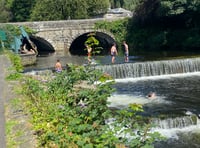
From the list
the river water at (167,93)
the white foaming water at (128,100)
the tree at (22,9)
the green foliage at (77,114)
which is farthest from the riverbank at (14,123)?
the tree at (22,9)

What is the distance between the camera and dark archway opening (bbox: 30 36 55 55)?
43594mm

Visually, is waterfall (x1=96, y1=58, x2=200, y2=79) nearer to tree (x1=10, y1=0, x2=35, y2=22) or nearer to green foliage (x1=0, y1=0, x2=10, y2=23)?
tree (x1=10, y1=0, x2=35, y2=22)

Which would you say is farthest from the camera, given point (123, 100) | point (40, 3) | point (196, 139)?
point (40, 3)

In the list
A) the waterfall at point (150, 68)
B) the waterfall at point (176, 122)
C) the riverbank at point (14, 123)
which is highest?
the riverbank at point (14, 123)

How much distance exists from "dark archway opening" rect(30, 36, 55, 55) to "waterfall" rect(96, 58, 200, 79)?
1866 cm

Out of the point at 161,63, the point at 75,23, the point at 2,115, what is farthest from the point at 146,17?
the point at 2,115

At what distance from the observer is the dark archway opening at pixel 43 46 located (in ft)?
143

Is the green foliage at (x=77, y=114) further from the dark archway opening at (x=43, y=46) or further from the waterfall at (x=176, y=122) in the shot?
the dark archway opening at (x=43, y=46)

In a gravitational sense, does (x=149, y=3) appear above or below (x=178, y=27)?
above

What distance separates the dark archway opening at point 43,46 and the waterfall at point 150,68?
18.7 metres

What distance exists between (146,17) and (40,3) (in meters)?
17.3

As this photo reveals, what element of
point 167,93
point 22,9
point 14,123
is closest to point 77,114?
point 14,123

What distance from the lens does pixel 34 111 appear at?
961 centimetres

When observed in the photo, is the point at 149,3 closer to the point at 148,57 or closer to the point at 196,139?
the point at 148,57
